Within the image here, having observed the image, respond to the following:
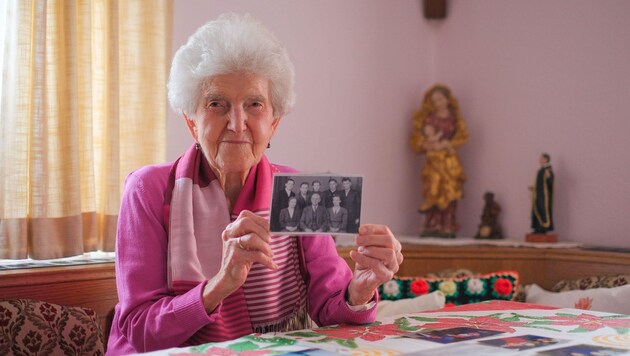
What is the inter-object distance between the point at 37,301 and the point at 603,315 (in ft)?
4.93

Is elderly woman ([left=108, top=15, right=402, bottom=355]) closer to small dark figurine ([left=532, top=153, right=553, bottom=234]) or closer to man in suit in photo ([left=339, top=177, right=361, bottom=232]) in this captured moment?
man in suit in photo ([left=339, top=177, right=361, bottom=232])

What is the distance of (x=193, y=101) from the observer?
1.96 meters

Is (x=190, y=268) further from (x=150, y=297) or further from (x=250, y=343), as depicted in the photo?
(x=250, y=343)

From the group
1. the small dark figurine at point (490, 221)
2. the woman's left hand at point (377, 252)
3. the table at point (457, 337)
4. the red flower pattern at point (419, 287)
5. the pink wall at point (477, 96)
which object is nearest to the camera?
the table at point (457, 337)

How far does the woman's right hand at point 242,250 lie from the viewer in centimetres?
159

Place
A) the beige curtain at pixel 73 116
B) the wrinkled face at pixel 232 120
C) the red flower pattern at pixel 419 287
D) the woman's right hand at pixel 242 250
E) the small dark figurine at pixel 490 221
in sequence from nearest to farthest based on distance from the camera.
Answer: the woman's right hand at pixel 242 250
the wrinkled face at pixel 232 120
the beige curtain at pixel 73 116
the red flower pattern at pixel 419 287
the small dark figurine at pixel 490 221

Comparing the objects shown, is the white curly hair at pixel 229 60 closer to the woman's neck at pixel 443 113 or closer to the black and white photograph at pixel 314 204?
the black and white photograph at pixel 314 204

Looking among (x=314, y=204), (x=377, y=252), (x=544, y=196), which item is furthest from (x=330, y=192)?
(x=544, y=196)

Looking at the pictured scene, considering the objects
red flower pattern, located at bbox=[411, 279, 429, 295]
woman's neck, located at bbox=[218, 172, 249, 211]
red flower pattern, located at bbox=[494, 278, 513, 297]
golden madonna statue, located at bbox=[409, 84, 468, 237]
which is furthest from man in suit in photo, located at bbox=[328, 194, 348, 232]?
golden madonna statue, located at bbox=[409, 84, 468, 237]

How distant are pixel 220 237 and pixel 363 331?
0.45 metres

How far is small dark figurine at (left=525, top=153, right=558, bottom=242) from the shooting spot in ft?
12.1

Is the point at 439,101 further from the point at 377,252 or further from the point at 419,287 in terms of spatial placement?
the point at 377,252

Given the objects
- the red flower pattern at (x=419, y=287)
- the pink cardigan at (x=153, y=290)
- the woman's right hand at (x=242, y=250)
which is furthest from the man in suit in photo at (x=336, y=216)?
the red flower pattern at (x=419, y=287)

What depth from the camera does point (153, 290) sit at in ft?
5.88
